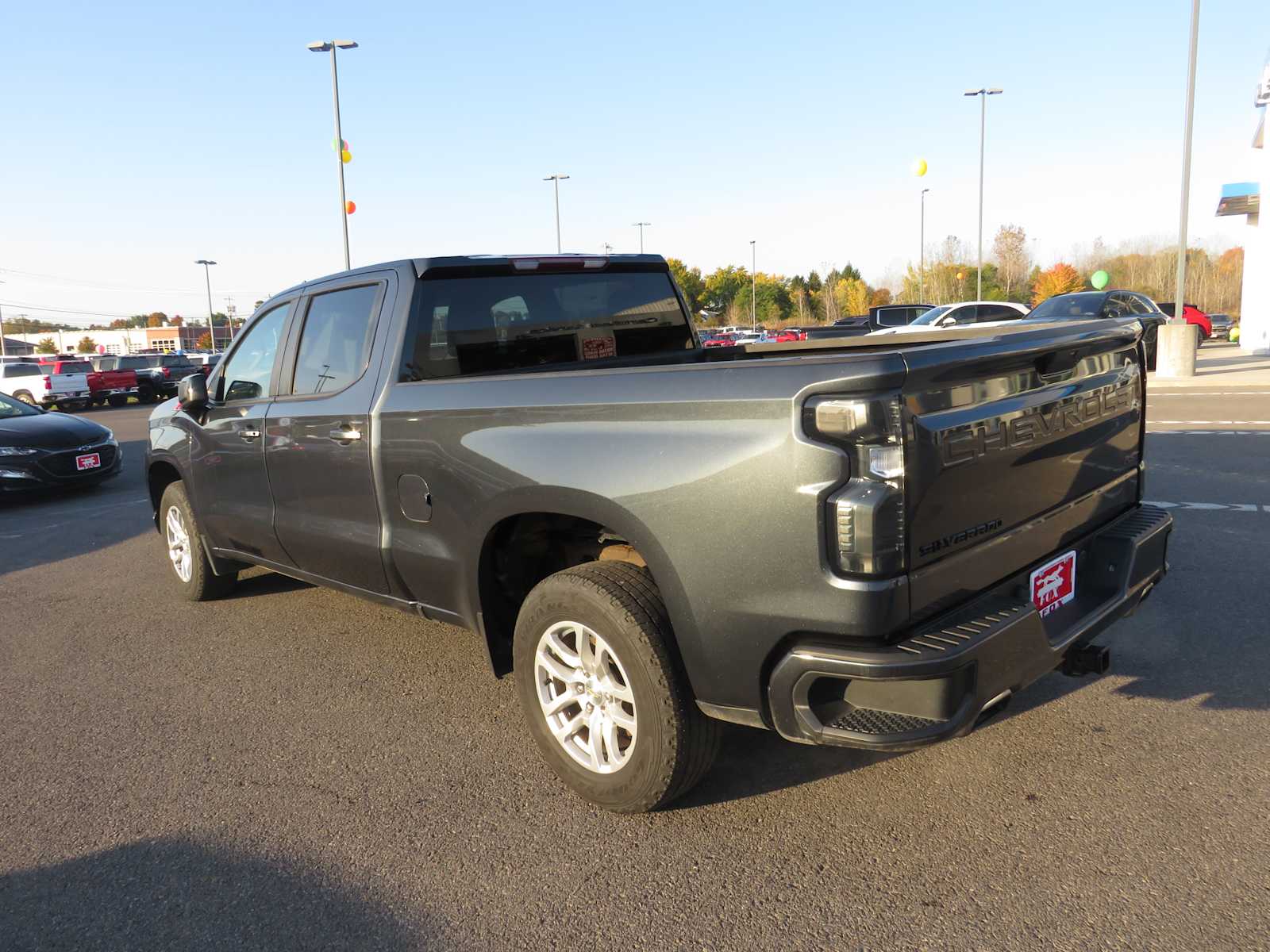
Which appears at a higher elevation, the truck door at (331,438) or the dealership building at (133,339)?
the dealership building at (133,339)

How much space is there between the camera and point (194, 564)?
5.61 metres

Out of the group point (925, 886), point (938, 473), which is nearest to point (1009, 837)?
point (925, 886)

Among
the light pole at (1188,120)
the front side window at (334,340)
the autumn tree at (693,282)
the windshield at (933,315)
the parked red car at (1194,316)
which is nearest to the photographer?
the front side window at (334,340)

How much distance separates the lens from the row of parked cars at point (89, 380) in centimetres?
2697

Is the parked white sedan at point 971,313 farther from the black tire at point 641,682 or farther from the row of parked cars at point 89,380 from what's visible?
the row of parked cars at point 89,380

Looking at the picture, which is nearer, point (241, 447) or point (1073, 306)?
point (241, 447)

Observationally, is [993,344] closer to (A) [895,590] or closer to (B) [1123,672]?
(A) [895,590]

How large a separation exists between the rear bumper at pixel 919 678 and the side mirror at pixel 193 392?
3826mm

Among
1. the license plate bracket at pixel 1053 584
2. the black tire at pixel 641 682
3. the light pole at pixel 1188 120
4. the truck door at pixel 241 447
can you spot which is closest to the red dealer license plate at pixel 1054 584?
the license plate bracket at pixel 1053 584

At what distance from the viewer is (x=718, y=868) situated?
2738 millimetres

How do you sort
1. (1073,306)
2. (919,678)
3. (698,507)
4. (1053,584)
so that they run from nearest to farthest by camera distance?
(919,678), (698,507), (1053,584), (1073,306)

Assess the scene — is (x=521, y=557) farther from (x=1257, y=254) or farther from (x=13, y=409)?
(x=1257, y=254)

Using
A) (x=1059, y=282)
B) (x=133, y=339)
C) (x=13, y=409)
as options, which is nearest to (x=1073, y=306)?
(x=13, y=409)

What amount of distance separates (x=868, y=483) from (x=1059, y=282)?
62.8 m
